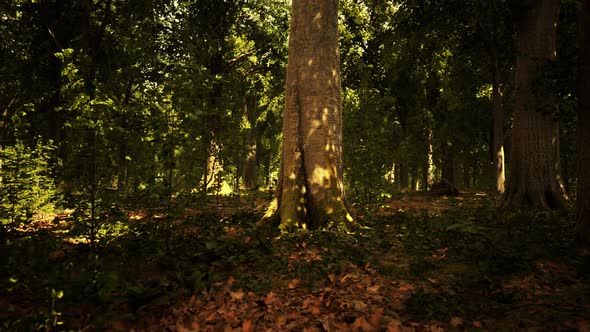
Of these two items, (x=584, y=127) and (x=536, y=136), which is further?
(x=536, y=136)

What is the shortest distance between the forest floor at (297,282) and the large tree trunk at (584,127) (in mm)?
450

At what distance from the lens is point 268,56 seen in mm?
16328

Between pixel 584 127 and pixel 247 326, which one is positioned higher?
pixel 584 127

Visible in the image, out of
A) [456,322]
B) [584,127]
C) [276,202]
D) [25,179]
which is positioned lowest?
[456,322]

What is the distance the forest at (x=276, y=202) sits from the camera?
10.3ft

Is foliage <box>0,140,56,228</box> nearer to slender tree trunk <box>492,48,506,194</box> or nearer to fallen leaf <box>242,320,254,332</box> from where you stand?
fallen leaf <box>242,320,254,332</box>

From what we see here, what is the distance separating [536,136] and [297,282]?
→ 317 inches

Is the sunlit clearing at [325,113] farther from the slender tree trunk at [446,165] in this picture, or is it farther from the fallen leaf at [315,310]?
the slender tree trunk at [446,165]

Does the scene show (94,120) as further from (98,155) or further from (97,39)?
(97,39)

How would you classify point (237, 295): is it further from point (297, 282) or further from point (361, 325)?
point (361, 325)

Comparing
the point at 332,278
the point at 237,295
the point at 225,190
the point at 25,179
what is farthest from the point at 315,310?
the point at 225,190

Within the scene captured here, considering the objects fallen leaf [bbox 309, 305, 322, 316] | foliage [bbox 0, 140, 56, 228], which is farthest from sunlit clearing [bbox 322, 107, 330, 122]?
foliage [bbox 0, 140, 56, 228]

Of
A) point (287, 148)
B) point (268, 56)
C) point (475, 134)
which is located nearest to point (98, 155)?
point (287, 148)

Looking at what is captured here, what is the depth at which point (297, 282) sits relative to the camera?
3969mm
